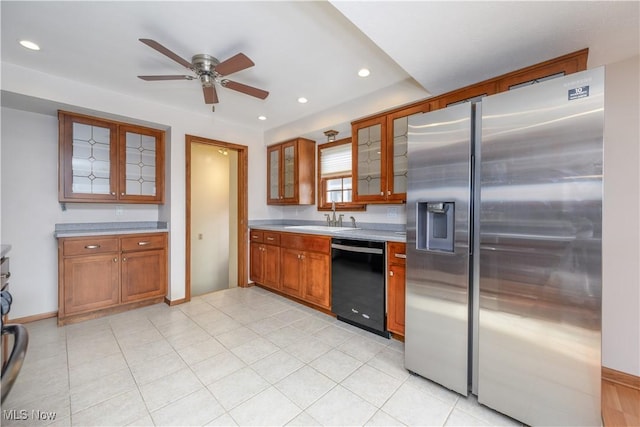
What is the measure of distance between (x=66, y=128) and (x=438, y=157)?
3770 millimetres

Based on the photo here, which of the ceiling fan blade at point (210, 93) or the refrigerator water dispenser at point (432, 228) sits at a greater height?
the ceiling fan blade at point (210, 93)

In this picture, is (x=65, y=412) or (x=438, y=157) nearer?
(x=65, y=412)

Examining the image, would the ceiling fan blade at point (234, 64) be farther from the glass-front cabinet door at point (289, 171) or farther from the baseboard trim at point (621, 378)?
the baseboard trim at point (621, 378)

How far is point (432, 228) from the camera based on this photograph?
202 centimetres

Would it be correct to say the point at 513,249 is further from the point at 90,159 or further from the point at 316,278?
the point at 90,159

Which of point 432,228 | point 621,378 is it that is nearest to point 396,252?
point 432,228

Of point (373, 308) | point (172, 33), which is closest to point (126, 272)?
point (172, 33)

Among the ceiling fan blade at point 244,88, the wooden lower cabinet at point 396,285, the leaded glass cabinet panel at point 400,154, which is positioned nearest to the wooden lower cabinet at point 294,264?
the wooden lower cabinet at point 396,285

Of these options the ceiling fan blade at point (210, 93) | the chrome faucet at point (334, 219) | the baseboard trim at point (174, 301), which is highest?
the ceiling fan blade at point (210, 93)

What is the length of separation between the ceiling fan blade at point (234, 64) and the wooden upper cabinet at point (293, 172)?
1907mm

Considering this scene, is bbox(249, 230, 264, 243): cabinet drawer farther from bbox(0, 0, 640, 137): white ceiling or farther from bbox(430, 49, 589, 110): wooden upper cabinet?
bbox(430, 49, 589, 110): wooden upper cabinet

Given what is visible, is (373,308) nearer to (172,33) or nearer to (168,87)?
(172,33)

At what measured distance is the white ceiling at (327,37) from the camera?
5.05 ft

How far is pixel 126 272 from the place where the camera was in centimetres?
320
